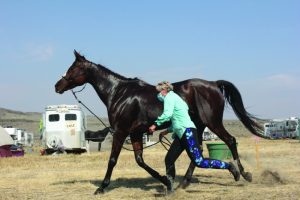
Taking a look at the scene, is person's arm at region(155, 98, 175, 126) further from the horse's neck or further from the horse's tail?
the horse's tail

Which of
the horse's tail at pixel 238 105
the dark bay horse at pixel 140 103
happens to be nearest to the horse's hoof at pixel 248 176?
the dark bay horse at pixel 140 103

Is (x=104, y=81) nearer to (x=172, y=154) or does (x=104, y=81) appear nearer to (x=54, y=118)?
(x=172, y=154)

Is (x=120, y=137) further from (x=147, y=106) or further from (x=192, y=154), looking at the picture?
(x=192, y=154)

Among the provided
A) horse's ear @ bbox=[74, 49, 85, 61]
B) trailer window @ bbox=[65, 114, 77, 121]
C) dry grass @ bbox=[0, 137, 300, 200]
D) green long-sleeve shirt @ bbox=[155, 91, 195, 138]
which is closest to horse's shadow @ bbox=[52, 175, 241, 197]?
dry grass @ bbox=[0, 137, 300, 200]

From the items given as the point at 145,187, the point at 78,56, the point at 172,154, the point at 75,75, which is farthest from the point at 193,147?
the point at 78,56

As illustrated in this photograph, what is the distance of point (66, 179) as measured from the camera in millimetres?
11891

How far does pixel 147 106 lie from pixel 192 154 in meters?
1.84

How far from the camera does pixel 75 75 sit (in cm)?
1016

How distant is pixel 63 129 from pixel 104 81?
1766 centimetres

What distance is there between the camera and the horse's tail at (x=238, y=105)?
1055cm

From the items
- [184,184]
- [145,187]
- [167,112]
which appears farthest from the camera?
[145,187]

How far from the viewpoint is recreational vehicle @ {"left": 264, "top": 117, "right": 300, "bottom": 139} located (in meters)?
48.3

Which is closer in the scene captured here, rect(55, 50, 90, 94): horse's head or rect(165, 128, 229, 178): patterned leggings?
rect(165, 128, 229, 178): patterned leggings

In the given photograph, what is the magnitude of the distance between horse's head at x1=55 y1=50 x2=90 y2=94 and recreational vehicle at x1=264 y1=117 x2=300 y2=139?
130 ft
